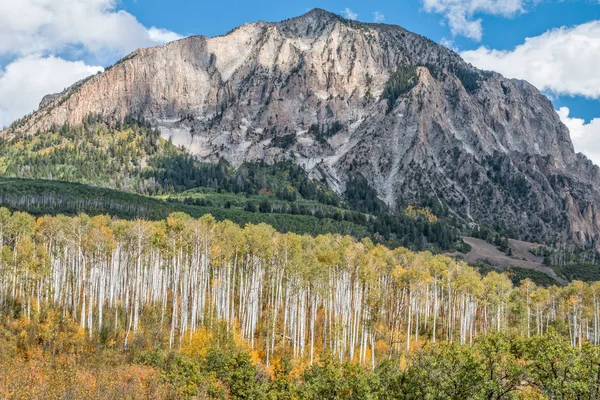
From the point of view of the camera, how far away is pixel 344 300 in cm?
7831

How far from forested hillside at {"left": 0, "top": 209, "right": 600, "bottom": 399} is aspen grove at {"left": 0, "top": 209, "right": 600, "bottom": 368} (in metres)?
0.37

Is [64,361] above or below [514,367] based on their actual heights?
below

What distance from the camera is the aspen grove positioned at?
63.8m

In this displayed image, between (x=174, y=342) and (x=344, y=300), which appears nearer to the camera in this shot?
(x=174, y=342)

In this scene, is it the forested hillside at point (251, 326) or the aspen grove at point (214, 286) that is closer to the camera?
the forested hillside at point (251, 326)

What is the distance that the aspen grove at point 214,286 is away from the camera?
6381cm

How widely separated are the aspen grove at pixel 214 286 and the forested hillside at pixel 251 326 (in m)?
0.37

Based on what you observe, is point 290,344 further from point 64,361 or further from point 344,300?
point 64,361

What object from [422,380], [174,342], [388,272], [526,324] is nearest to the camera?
[422,380]

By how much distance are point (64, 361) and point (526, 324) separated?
292 feet

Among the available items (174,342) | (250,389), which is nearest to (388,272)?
(174,342)

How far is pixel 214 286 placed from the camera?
235ft

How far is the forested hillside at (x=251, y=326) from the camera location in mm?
30778

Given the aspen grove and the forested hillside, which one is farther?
the aspen grove
